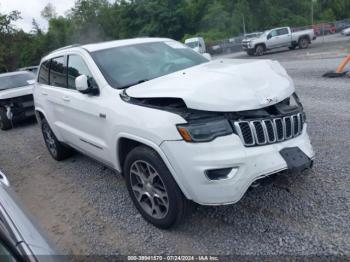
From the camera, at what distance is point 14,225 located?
1.84 m

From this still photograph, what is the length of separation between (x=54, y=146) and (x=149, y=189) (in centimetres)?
303

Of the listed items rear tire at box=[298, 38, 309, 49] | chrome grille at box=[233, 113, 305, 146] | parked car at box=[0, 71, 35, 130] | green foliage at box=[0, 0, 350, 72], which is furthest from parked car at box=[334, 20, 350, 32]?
chrome grille at box=[233, 113, 305, 146]

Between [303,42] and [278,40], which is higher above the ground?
[278,40]

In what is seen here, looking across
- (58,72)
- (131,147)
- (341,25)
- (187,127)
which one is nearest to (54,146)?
(58,72)

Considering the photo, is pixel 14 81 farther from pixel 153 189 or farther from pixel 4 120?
pixel 153 189

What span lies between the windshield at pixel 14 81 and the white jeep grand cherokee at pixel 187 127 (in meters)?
6.85

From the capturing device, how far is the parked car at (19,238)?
5.41ft

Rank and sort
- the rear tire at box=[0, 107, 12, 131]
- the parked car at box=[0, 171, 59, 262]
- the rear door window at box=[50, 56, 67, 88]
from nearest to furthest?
the parked car at box=[0, 171, 59, 262]
the rear door window at box=[50, 56, 67, 88]
the rear tire at box=[0, 107, 12, 131]

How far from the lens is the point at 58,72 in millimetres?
4863

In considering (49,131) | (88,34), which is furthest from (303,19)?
(49,131)

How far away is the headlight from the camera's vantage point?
2.71 m

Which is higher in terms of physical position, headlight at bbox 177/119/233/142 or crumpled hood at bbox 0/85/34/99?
headlight at bbox 177/119/233/142

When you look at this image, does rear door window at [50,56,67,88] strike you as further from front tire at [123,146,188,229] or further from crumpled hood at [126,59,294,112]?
front tire at [123,146,188,229]

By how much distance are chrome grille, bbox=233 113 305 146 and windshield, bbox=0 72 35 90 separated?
29.0 ft
